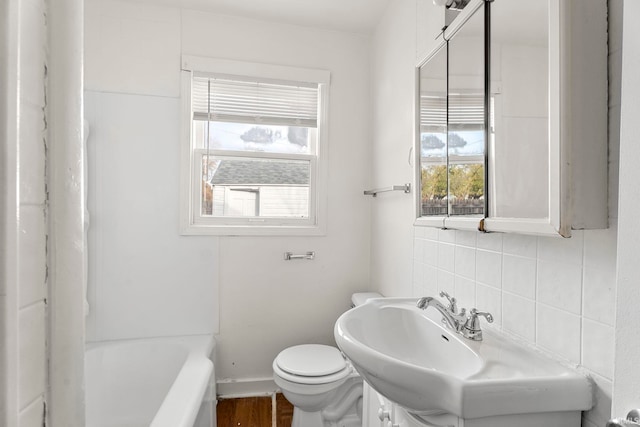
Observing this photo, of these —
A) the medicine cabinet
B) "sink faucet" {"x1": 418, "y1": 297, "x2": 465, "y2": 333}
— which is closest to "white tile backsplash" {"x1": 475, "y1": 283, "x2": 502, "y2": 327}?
"sink faucet" {"x1": 418, "y1": 297, "x2": 465, "y2": 333}

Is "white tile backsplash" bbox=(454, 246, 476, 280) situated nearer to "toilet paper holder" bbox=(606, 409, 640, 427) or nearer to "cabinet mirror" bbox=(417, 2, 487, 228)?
"cabinet mirror" bbox=(417, 2, 487, 228)

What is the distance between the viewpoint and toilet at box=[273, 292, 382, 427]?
1.55 m

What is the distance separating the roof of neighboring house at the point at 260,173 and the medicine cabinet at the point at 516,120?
3.32 feet

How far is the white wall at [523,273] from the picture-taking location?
0.72 meters

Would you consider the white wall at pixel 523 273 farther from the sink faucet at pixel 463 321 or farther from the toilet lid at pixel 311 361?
the toilet lid at pixel 311 361

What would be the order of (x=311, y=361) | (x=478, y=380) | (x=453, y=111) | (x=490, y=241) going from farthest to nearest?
(x=311, y=361)
(x=453, y=111)
(x=490, y=241)
(x=478, y=380)

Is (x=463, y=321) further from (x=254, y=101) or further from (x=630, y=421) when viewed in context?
(x=254, y=101)

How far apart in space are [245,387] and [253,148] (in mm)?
1523

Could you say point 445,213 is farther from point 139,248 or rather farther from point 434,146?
point 139,248

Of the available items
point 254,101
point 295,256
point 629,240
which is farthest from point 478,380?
point 254,101

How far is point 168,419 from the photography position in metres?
1.13

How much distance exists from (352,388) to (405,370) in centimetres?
111

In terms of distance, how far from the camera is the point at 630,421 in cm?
42

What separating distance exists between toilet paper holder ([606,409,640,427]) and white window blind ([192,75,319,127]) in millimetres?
2019
